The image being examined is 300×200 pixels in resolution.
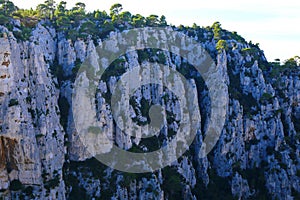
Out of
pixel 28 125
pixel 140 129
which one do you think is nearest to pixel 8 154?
pixel 28 125

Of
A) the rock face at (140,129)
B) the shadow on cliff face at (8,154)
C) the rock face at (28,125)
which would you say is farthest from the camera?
the rock face at (140,129)

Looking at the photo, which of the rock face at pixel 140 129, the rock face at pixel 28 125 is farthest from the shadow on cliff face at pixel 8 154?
the rock face at pixel 140 129

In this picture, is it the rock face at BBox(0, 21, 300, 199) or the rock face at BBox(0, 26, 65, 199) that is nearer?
the rock face at BBox(0, 26, 65, 199)

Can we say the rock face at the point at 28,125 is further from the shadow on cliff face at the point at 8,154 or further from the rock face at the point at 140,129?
the rock face at the point at 140,129

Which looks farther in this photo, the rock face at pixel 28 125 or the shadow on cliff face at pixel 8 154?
the rock face at pixel 28 125

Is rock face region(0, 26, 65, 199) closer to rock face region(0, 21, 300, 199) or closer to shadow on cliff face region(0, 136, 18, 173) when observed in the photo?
shadow on cliff face region(0, 136, 18, 173)

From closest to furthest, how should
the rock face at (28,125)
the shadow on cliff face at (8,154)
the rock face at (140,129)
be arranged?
1. the shadow on cliff face at (8,154)
2. the rock face at (28,125)
3. the rock face at (140,129)

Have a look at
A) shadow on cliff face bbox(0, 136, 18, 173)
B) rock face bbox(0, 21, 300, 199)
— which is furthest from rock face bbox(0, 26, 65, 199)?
rock face bbox(0, 21, 300, 199)

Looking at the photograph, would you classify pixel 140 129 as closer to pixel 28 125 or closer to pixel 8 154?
pixel 28 125

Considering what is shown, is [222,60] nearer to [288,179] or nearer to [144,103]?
[144,103]
